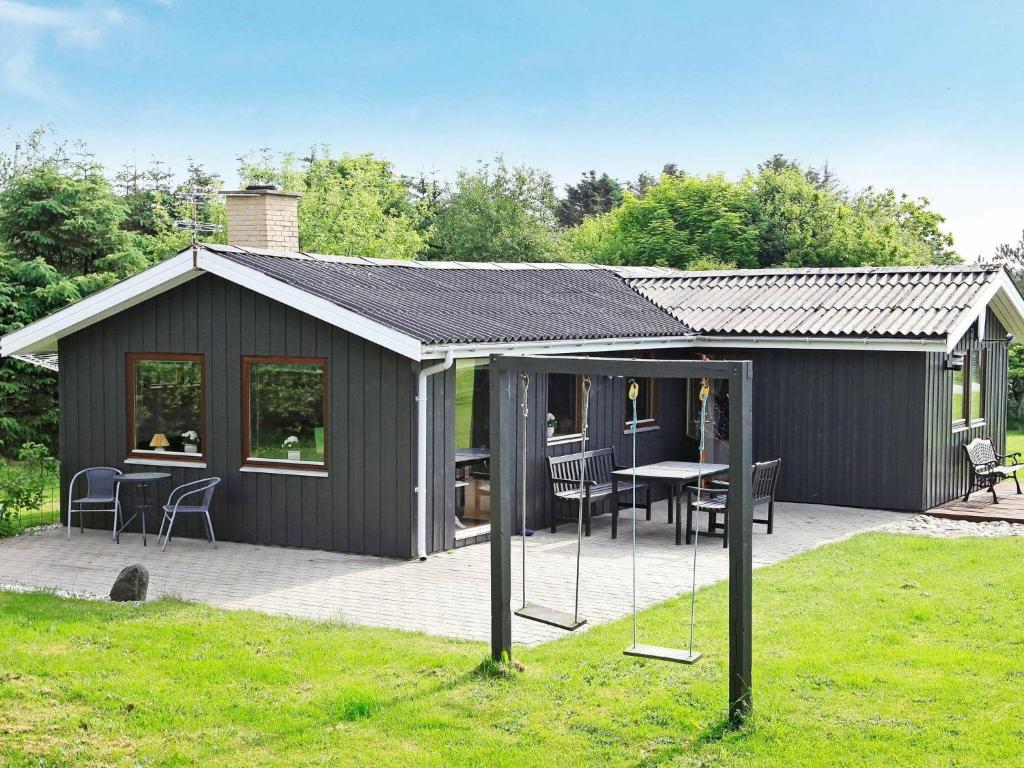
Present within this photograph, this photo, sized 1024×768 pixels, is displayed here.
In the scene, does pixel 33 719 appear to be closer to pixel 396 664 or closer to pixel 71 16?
pixel 396 664

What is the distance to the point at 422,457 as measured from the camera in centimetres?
1197

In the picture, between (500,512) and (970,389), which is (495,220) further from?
(500,512)

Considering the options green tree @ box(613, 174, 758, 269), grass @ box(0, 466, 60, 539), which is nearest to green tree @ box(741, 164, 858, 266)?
green tree @ box(613, 174, 758, 269)

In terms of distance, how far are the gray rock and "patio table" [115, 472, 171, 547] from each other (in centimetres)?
269

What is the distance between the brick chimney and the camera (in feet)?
48.2

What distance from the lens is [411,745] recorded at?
6.60 metres

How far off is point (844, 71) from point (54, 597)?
33881 millimetres

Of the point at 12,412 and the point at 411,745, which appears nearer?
the point at 411,745

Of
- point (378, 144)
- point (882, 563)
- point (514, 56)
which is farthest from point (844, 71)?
point (882, 563)

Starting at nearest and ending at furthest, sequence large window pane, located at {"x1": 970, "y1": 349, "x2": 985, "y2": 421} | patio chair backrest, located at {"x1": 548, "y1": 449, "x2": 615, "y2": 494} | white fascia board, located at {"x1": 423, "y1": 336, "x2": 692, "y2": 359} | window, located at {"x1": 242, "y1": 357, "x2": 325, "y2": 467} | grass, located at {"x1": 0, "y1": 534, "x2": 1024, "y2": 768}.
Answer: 1. grass, located at {"x1": 0, "y1": 534, "x2": 1024, "y2": 768}
2. white fascia board, located at {"x1": 423, "y1": 336, "x2": 692, "y2": 359}
3. window, located at {"x1": 242, "y1": 357, "x2": 325, "y2": 467}
4. patio chair backrest, located at {"x1": 548, "y1": 449, "x2": 615, "y2": 494}
5. large window pane, located at {"x1": 970, "y1": 349, "x2": 985, "y2": 421}

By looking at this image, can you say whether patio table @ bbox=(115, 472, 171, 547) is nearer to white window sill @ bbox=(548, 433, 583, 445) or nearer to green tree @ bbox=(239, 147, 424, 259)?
white window sill @ bbox=(548, 433, 583, 445)

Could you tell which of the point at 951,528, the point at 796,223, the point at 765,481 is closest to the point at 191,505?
the point at 765,481

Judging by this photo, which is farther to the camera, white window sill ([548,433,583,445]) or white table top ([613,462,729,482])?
white window sill ([548,433,583,445])

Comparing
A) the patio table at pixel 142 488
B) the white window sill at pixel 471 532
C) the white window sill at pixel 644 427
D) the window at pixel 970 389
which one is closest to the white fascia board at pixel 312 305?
the white window sill at pixel 471 532
